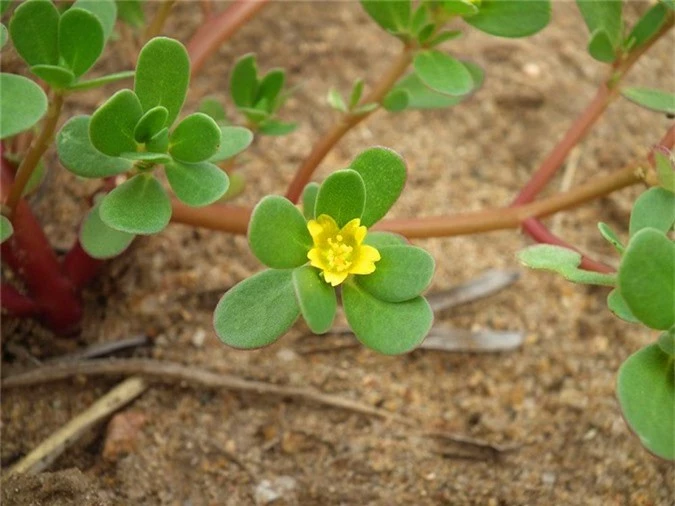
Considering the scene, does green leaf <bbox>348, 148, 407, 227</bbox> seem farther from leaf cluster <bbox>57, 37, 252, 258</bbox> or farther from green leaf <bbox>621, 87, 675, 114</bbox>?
green leaf <bbox>621, 87, 675, 114</bbox>

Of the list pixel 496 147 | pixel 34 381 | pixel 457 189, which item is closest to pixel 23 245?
pixel 34 381

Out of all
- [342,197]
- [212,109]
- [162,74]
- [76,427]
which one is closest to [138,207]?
[162,74]

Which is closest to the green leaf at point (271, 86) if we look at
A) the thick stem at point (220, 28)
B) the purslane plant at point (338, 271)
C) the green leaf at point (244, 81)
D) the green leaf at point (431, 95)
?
Answer: the green leaf at point (244, 81)

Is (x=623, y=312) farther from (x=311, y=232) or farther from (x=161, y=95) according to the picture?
(x=161, y=95)

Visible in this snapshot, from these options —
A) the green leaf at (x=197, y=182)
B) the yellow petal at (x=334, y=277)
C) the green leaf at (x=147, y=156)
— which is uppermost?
the green leaf at (x=147, y=156)

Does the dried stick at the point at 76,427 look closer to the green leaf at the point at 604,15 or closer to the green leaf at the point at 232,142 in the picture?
the green leaf at the point at 232,142

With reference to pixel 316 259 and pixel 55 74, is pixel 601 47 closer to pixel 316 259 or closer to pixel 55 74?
pixel 316 259
